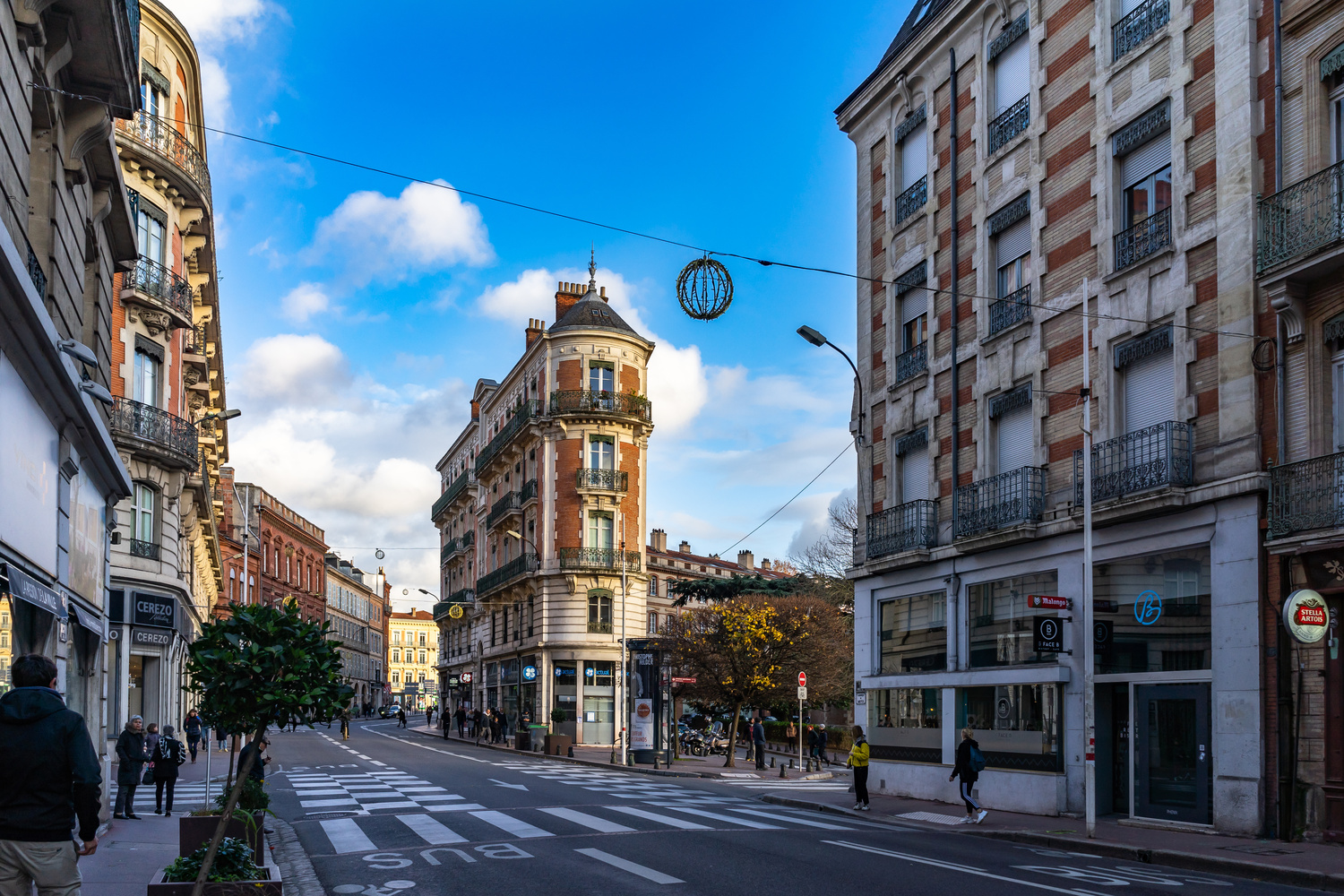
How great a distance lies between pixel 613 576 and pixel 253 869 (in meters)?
44.3

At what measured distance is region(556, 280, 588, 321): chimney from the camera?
2360 inches

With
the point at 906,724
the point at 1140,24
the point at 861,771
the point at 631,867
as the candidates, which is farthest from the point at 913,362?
the point at 631,867

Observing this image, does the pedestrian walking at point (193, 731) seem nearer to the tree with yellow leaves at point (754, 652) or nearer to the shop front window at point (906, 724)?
the tree with yellow leaves at point (754, 652)

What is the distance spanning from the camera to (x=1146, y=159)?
19.2 metres

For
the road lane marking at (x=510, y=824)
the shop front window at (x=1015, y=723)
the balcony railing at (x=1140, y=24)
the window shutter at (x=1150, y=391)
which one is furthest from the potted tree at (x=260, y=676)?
the balcony railing at (x=1140, y=24)

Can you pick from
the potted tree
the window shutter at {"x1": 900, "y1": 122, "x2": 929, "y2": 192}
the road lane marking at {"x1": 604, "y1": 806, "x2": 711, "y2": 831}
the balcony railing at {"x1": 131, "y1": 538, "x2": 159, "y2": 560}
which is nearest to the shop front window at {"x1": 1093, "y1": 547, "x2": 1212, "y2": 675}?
the road lane marking at {"x1": 604, "y1": 806, "x2": 711, "y2": 831}

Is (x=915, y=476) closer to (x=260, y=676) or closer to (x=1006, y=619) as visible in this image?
(x=1006, y=619)

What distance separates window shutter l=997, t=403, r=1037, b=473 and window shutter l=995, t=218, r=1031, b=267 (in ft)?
9.63

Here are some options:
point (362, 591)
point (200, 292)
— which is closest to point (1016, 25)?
point (200, 292)

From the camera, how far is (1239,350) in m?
16.8

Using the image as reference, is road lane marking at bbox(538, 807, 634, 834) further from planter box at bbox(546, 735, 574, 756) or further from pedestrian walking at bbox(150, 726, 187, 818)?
planter box at bbox(546, 735, 574, 756)

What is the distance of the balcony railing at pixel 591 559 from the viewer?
5222 centimetres

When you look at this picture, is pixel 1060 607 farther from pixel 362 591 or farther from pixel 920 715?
pixel 362 591

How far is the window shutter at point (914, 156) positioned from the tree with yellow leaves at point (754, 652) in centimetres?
1571
